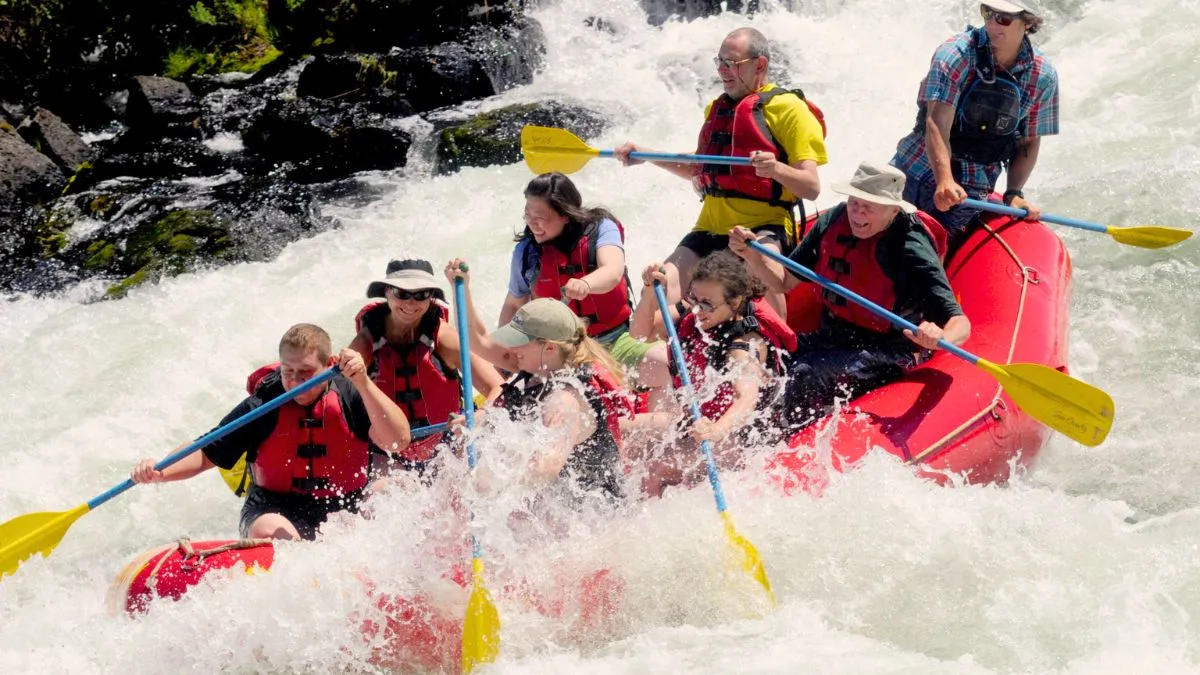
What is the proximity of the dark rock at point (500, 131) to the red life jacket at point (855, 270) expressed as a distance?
A: 16.1 feet

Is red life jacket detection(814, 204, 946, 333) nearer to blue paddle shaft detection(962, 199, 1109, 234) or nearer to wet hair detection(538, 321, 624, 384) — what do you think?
blue paddle shaft detection(962, 199, 1109, 234)

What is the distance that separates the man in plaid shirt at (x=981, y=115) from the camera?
4.88 meters

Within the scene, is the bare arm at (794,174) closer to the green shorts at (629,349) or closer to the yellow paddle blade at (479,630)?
the green shorts at (629,349)

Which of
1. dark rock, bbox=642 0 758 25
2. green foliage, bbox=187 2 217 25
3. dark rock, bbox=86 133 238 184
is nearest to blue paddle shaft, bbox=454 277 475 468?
dark rock, bbox=86 133 238 184

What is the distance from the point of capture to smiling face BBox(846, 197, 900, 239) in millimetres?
4344

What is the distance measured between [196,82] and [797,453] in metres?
9.07

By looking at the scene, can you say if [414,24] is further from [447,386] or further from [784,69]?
[447,386]

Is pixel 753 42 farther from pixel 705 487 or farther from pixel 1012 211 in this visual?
pixel 705 487

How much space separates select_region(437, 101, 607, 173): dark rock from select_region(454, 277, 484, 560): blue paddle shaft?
4.93 metres

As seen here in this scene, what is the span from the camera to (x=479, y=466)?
3.79m

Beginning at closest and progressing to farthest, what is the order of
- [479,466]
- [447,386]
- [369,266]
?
[479,466], [447,386], [369,266]

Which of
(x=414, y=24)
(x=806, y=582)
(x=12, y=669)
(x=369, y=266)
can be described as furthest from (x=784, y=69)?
(x=12, y=669)

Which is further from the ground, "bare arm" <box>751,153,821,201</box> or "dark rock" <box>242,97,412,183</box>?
"bare arm" <box>751,153,821,201</box>

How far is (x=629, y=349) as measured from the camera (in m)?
4.62
